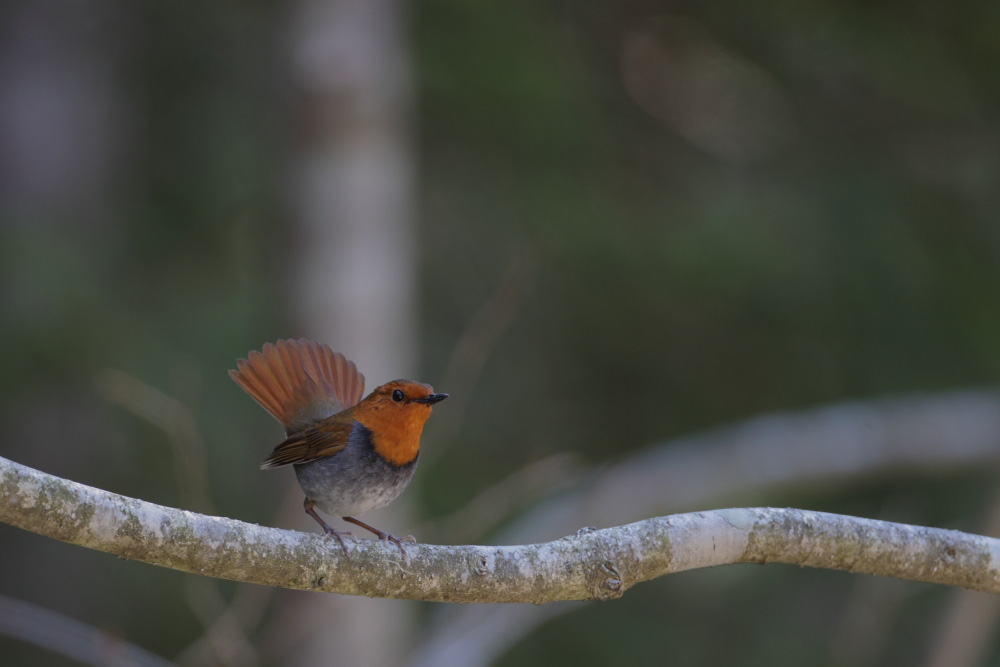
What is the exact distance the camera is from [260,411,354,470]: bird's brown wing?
2.66m

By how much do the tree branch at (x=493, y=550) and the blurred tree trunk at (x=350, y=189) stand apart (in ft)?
10.5

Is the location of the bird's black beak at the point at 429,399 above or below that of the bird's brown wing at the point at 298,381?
below

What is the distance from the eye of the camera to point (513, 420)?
7758 mm

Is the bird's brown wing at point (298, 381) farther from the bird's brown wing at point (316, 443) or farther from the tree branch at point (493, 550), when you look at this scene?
the tree branch at point (493, 550)

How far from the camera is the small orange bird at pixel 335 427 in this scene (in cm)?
255

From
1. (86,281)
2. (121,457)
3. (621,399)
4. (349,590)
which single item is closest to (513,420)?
(621,399)

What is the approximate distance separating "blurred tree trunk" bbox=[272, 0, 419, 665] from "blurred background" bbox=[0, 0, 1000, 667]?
0.06 feet

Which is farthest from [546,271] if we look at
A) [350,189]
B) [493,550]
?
[493,550]

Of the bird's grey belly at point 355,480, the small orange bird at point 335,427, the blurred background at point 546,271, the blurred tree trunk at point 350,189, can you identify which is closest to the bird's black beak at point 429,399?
the small orange bird at point 335,427

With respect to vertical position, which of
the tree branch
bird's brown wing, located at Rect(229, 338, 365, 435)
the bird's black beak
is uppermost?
bird's brown wing, located at Rect(229, 338, 365, 435)

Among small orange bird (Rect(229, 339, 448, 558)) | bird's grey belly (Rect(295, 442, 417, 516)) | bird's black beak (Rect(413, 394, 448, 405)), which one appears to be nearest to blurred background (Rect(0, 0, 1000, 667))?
small orange bird (Rect(229, 339, 448, 558))

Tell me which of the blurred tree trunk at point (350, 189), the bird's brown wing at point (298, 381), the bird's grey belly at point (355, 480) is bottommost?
the bird's grey belly at point (355, 480)

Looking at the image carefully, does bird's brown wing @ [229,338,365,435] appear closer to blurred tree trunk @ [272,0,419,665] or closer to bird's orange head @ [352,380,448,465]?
bird's orange head @ [352,380,448,465]

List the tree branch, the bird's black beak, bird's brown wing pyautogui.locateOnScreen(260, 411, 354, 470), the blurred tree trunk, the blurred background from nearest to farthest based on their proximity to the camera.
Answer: the tree branch, the bird's black beak, bird's brown wing pyautogui.locateOnScreen(260, 411, 354, 470), the blurred tree trunk, the blurred background
